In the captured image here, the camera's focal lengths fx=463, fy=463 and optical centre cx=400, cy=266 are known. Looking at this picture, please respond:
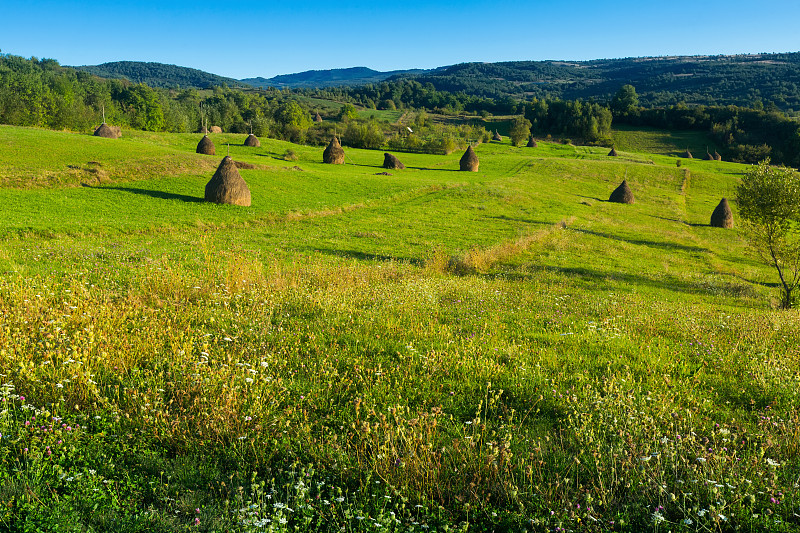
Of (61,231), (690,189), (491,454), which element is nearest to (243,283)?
(491,454)

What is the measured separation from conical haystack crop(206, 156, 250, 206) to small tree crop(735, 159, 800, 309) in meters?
26.1

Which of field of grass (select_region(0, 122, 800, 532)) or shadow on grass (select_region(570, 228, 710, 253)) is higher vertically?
field of grass (select_region(0, 122, 800, 532))

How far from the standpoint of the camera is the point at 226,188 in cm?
2797

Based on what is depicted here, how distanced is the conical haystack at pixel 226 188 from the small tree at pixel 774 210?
26130mm

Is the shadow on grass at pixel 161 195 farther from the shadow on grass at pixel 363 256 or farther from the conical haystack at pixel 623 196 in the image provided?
the conical haystack at pixel 623 196

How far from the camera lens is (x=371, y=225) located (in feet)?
87.4

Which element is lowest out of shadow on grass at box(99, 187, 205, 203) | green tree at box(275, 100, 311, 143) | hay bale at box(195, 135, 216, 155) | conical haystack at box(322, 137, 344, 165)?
shadow on grass at box(99, 187, 205, 203)

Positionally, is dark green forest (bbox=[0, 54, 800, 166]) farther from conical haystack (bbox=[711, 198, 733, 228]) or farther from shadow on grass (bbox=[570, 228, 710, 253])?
shadow on grass (bbox=[570, 228, 710, 253])

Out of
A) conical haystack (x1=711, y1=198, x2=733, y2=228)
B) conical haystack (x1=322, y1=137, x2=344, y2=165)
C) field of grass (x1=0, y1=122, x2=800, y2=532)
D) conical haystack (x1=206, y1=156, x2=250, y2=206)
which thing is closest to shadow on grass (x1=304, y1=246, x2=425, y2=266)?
field of grass (x1=0, y1=122, x2=800, y2=532)

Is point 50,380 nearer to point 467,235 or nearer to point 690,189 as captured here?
point 467,235

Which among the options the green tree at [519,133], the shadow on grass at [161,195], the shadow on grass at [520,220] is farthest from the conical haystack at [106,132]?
the green tree at [519,133]

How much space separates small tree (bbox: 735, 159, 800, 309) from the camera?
18.7 m

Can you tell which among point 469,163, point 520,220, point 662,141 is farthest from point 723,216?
point 662,141

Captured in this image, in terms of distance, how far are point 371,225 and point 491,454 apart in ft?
74.6
